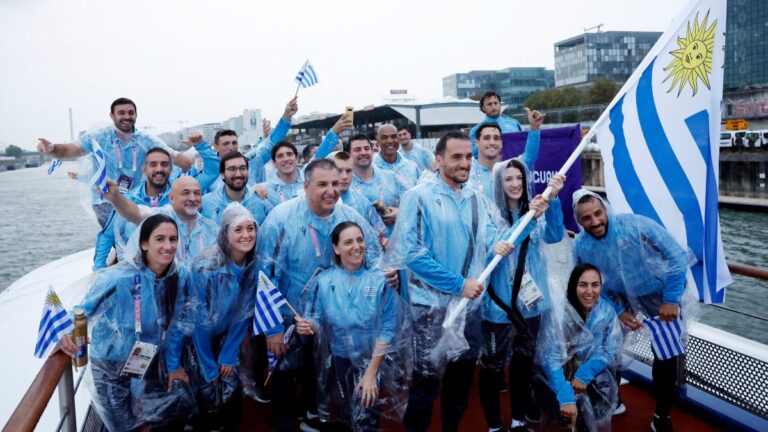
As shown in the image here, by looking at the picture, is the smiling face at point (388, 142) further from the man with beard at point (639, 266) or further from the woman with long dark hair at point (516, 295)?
the man with beard at point (639, 266)

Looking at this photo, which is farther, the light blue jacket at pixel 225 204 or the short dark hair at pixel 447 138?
the light blue jacket at pixel 225 204

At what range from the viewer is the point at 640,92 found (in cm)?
342

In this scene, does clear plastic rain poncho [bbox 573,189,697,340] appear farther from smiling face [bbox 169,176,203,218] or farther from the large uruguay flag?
smiling face [bbox 169,176,203,218]

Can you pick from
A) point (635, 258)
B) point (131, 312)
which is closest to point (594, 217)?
point (635, 258)

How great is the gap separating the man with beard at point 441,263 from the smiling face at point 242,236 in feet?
2.82

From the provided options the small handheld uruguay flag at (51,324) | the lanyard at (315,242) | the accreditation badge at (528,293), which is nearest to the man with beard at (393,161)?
the lanyard at (315,242)

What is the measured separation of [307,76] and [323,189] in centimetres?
291

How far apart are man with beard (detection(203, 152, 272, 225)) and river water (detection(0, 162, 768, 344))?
4.29ft

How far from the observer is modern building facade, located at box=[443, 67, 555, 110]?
103m

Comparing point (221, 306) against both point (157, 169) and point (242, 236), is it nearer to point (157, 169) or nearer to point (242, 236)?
point (242, 236)

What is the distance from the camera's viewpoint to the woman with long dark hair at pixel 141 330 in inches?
110

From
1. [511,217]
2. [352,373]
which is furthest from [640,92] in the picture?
[352,373]

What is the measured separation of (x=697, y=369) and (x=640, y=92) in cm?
201

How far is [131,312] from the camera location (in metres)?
2.85
